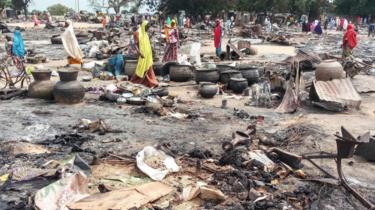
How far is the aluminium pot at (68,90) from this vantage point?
32.1 feet

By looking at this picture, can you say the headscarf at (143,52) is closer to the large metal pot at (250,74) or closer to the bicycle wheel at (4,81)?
the large metal pot at (250,74)

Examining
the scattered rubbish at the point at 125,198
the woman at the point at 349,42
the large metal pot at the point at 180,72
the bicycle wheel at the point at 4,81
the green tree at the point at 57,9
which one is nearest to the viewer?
the scattered rubbish at the point at 125,198

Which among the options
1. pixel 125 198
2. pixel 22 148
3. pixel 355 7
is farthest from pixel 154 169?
pixel 355 7

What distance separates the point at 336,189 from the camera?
5.55 metres

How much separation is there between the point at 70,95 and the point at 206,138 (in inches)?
141

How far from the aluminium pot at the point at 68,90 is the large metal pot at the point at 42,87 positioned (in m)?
0.32

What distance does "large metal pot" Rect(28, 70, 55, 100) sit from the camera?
10180 millimetres

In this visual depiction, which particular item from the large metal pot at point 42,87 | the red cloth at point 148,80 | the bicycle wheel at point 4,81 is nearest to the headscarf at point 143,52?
the red cloth at point 148,80

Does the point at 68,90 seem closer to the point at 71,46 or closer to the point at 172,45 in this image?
the point at 71,46

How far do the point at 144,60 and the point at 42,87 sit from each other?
2.96 metres

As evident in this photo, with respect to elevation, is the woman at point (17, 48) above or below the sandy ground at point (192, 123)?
above

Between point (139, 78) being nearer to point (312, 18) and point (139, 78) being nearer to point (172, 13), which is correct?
point (172, 13)

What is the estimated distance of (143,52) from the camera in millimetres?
12117

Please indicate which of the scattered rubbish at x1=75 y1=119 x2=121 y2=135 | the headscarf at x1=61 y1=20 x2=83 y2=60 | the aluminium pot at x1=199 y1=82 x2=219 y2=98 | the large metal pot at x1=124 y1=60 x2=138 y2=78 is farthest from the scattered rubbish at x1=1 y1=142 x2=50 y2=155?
the headscarf at x1=61 y1=20 x2=83 y2=60
